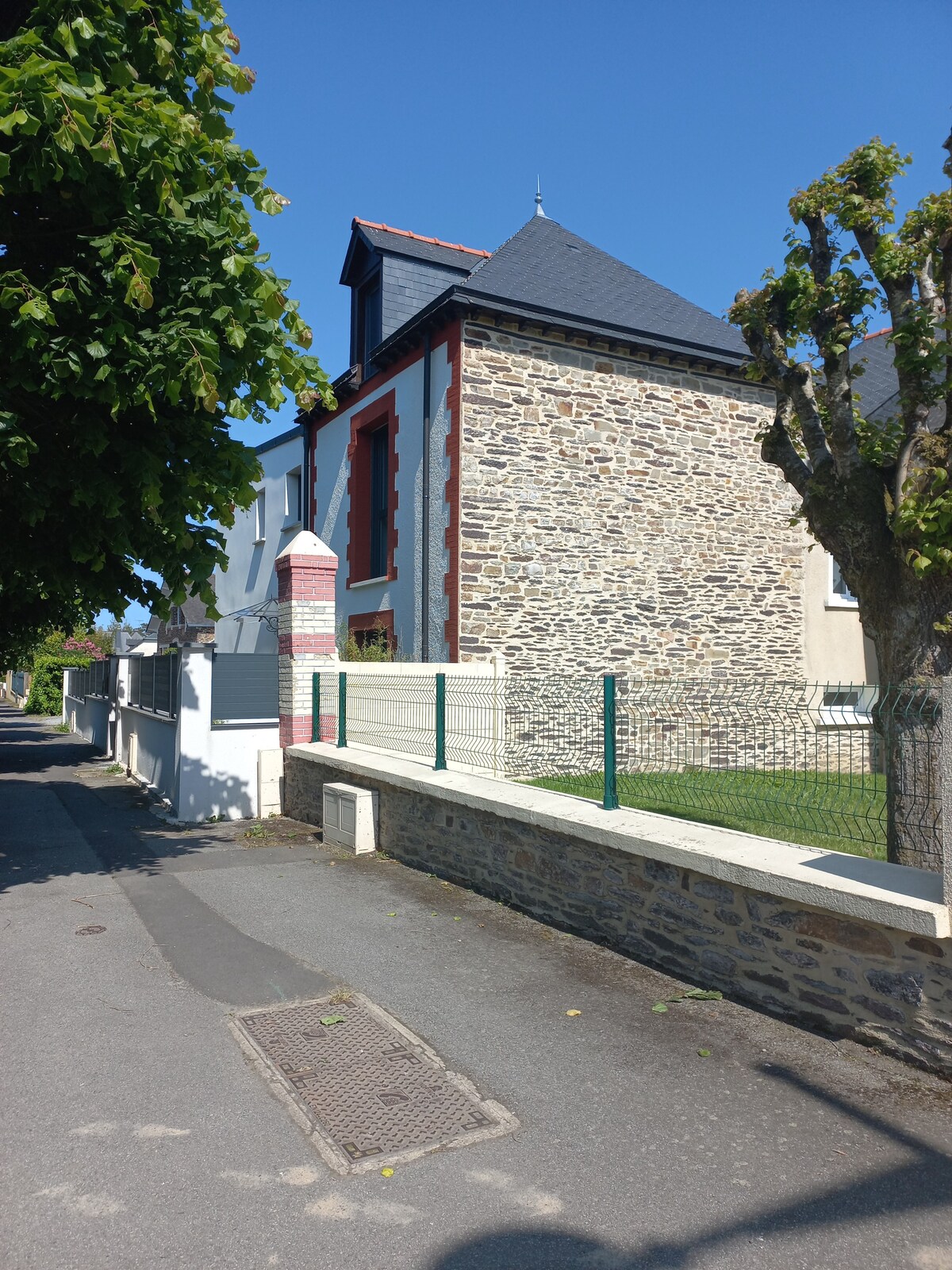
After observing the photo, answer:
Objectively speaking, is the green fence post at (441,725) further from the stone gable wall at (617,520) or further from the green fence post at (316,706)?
the stone gable wall at (617,520)

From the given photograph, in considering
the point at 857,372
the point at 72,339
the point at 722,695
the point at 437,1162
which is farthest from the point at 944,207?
the point at 437,1162

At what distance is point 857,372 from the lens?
6.62 meters

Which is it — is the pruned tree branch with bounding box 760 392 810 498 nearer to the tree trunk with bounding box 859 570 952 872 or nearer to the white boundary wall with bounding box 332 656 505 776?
the tree trunk with bounding box 859 570 952 872

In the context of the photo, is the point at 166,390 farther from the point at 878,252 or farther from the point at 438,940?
the point at 878,252

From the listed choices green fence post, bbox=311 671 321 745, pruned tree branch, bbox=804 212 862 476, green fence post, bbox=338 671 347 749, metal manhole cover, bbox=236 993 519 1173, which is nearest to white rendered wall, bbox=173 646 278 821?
green fence post, bbox=311 671 321 745

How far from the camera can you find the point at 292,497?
20188 mm

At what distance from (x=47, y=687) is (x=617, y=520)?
31.2 metres

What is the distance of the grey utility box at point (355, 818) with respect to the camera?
29.7ft

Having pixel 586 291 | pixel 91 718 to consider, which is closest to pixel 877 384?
pixel 586 291

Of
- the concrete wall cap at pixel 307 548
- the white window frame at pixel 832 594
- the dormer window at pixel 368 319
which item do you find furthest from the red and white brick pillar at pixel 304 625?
the white window frame at pixel 832 594

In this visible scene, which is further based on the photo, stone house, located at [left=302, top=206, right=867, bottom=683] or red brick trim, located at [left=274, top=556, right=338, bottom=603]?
stone house, located at [left=302, top=206, right=867, bottom=683]

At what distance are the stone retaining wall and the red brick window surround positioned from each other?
9.11 metres

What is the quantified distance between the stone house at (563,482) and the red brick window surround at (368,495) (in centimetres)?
4

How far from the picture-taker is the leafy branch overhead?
596cm
